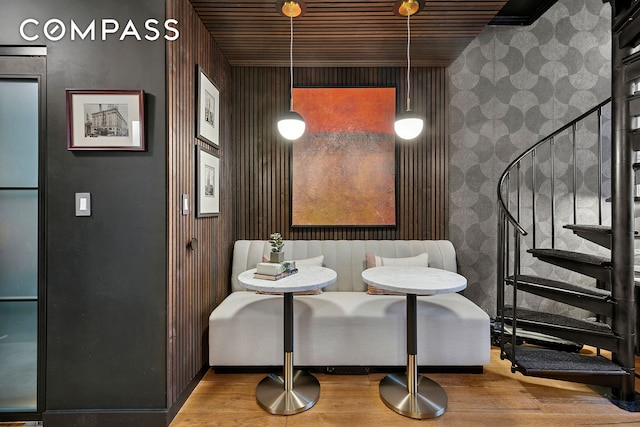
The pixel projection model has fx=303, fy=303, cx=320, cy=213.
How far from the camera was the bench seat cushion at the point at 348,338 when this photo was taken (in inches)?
97.3

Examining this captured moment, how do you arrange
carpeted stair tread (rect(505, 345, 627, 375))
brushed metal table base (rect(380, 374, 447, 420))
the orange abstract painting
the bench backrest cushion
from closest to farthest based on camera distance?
brushed metal table base (rect(380, 374, 447, 420))
carpeted stair tread (rect(505, 345, 627, 375))
the bench backrest cushion
the orange abstract painting

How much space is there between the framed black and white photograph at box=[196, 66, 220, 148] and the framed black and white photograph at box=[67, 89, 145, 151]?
0.51 m

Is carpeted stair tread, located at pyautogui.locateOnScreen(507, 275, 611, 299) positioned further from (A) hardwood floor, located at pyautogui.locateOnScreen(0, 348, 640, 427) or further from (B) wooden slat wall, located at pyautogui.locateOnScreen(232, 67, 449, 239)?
(B) wooden slat wall, located at pyautogui.locateOnScreen(232, 67, 449, 239)

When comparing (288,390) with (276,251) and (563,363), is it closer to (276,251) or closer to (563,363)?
(276,251)

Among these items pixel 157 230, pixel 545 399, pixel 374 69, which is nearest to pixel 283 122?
pixel 157 230

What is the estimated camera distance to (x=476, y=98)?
132 inches

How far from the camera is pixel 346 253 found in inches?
123

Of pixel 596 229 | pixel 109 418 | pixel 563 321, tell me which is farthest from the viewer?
pixel 563 321

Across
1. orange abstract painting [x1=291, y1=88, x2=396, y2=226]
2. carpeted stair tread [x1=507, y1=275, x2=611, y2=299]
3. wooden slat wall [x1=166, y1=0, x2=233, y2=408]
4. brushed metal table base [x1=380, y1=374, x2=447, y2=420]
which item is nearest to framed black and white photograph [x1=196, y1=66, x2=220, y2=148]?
wooden slat wall [x1=166, y1=0, x2=233, y2=408]

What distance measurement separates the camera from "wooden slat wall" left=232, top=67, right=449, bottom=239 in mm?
3299

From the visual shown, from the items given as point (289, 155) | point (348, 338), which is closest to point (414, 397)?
point (348, 338)

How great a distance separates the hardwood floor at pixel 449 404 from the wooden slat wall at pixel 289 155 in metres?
1.42

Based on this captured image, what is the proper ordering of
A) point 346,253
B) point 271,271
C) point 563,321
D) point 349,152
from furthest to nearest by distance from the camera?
point 349,152 < point 346,253 < point 563,321 < point 271,271

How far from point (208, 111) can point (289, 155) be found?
98 centimetres
